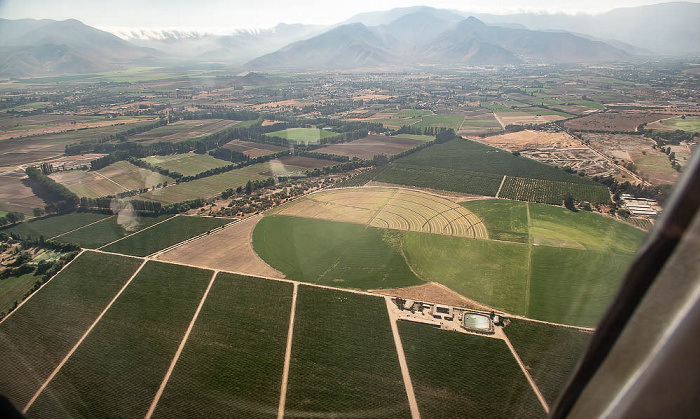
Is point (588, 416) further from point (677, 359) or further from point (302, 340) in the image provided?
point (302, 340)

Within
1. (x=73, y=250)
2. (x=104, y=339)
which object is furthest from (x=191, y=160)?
(x=104, y=339)

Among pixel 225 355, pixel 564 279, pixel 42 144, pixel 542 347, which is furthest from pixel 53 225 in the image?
pixel 564 279

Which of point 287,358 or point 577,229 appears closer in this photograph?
point 287,358

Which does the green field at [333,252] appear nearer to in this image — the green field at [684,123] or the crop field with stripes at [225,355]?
the crop field with stripes at [225,355]

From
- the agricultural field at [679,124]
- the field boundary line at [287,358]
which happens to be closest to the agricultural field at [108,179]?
the field boundary line at [287,358]

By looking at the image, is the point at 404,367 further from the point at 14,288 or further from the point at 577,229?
the point at 14,288
